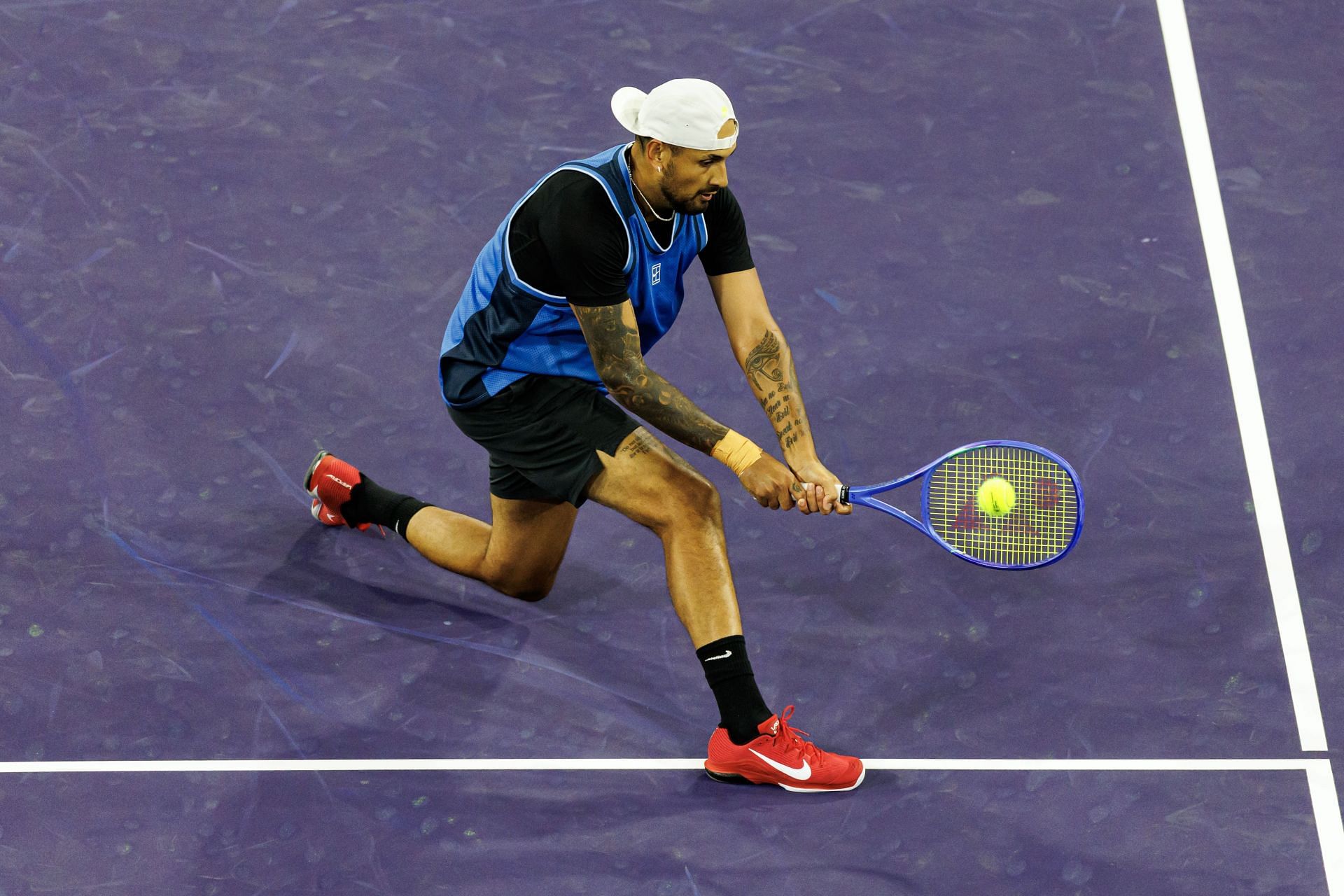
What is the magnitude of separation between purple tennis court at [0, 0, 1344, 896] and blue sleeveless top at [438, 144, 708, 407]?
0.82 meters

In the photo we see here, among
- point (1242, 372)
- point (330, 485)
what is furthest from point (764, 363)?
point (1242, 372)

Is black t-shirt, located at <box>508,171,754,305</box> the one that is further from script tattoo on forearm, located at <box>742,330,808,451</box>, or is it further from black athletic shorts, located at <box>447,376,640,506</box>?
script tattoo on forearm, located at <box>742,330,808,451</box>

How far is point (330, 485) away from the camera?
5.46 meters

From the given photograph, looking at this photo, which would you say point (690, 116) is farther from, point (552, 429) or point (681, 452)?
point (681, 452)

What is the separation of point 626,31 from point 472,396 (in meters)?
3.03

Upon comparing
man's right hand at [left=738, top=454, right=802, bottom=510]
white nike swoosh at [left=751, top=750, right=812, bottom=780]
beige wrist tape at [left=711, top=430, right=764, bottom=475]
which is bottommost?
white nike swoosh at [left=751, top=750, right=812, bottom=780]

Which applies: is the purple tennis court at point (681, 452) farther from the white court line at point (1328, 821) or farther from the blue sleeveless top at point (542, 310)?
the blue sleeveless top at point (542, 310)

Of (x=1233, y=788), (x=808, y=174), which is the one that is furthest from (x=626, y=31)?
(x=1233, y=788)

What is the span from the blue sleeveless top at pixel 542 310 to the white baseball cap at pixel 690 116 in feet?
0.77

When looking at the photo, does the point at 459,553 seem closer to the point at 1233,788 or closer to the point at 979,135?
the point at 1233,788

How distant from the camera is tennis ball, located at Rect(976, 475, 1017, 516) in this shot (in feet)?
15.9

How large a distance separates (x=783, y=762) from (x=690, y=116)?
1740 millimetres

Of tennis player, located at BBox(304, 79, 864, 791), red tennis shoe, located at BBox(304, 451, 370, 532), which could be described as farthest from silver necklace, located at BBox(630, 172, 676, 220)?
red tennis shoe, located at BBox(304, 451, 370, 532)

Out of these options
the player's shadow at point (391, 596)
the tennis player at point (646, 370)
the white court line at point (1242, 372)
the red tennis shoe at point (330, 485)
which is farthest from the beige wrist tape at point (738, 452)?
the white court line at point (1242, 372)
